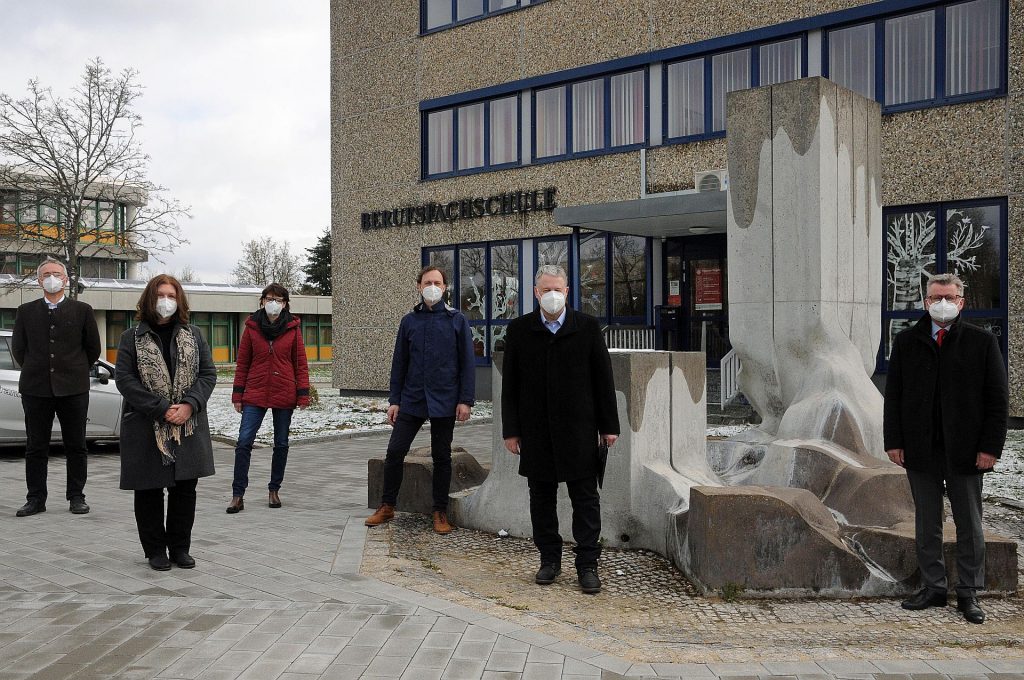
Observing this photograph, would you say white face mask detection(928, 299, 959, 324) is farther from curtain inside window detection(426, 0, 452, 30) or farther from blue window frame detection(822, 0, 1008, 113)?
curtain inside window detection(426, 0, 452, 30)

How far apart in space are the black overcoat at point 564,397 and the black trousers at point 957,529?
5.45 feet

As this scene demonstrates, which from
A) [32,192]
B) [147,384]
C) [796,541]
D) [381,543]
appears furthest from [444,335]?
[32,192]

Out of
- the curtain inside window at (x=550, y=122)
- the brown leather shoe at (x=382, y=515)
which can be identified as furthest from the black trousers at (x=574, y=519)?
the curtain inside window at (x=550, y=122)

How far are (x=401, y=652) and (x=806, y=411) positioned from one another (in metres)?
4.63

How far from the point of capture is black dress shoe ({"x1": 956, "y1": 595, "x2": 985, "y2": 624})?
191 inches

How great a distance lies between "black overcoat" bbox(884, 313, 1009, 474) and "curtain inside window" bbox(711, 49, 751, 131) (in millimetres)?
12016

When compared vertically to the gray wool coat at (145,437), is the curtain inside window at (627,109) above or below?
above

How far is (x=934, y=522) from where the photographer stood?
5125mm

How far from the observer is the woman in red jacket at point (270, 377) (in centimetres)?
786

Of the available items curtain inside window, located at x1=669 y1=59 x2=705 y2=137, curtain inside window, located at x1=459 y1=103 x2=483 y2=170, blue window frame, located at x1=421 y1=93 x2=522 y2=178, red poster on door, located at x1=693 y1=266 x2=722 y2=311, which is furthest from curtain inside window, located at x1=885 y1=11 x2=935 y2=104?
curtain inside window, located at x1=459 y1=103 x2=483 y2=170

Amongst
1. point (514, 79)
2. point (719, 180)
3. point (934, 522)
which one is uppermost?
point (514, 79)

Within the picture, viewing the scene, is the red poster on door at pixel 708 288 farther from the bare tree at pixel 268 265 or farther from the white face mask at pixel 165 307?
the bare tree at pixel 268 265

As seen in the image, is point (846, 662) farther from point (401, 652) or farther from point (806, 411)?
point (806, 411)

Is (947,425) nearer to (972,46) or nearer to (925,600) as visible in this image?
(925,600)
